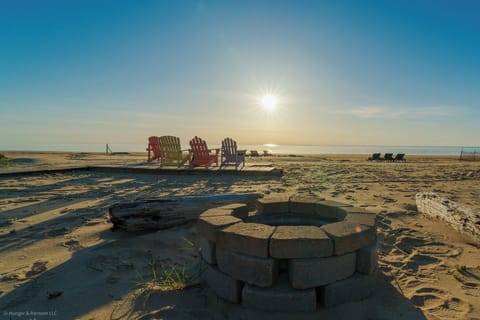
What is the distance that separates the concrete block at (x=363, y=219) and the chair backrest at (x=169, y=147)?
1051 centimetres

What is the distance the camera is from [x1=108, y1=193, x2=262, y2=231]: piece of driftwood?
373cm

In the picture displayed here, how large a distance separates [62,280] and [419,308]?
334 centimetres

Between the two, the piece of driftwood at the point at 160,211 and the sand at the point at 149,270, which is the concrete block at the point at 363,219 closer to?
the sand at the point at 149,270

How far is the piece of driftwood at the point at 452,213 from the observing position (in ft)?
11.4

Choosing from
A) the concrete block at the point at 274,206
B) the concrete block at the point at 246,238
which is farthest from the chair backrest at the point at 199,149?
the concrete block at the point at 246,238

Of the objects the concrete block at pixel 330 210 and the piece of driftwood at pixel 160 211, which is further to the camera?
the piece of driftwood at pixel 160 211

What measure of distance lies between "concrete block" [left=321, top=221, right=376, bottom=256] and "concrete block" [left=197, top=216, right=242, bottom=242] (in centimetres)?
93

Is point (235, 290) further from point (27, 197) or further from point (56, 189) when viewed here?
point (56, 189)

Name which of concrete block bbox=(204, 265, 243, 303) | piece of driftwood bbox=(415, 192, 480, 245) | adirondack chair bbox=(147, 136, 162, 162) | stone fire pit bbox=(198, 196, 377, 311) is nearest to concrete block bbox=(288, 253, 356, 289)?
stone fire pit bbox=(198, 196, 377, 311)

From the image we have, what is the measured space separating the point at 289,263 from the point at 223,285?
2.17 ft

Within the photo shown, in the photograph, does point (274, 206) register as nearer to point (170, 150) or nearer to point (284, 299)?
point (284, 299)

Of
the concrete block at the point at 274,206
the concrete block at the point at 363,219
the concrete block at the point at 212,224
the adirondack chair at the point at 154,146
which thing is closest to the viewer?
the concrete block at the point at 212,224

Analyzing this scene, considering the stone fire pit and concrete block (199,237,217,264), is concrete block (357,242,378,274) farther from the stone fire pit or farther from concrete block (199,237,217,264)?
concrete block (199,237,217,264)

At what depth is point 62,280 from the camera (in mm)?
2529
